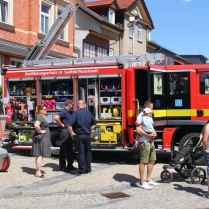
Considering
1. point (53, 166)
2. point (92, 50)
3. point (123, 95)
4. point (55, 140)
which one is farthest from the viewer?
point (92, 50)

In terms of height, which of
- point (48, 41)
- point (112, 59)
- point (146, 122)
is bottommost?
point (146, 122)

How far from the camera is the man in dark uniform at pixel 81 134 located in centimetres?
1022

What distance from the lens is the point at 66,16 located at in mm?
17750

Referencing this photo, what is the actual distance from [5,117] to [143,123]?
5879 millimetres

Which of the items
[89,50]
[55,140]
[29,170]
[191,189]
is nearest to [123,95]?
[55,140]

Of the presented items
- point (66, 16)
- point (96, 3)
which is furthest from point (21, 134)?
point (96, 3)

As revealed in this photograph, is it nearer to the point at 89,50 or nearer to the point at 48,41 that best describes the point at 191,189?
the point at 48,41

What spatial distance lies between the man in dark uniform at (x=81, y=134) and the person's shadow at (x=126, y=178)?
80cm

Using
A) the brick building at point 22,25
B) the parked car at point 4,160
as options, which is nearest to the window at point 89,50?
the brick building at point 22,25

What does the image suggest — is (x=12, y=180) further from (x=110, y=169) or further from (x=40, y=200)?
(x=110, y=169)

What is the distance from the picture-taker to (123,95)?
11992 mm

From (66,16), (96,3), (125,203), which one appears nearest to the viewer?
(125,203)

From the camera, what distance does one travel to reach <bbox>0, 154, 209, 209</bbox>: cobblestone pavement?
7.67 m

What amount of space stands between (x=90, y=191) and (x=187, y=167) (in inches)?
95.2
